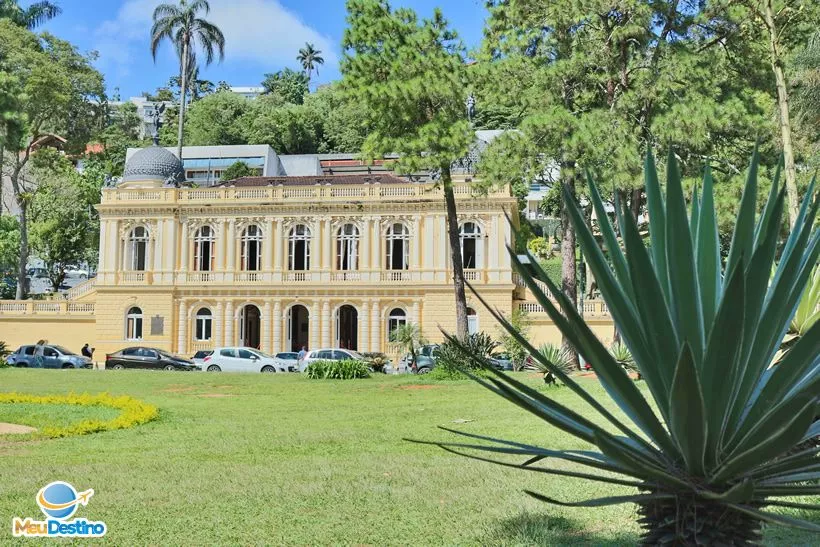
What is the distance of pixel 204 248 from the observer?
133ft

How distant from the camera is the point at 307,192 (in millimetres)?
39531

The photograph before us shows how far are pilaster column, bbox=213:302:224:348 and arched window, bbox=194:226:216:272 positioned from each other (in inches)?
75.0

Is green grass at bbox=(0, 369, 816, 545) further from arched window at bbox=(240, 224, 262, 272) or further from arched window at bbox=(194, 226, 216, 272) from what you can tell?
arched window at bbox=(194, 226, 216, 272)

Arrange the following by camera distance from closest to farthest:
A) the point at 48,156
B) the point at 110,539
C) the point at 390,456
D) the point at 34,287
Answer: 1. the point at 110,539
2. the point at 390,456
3. the point at 48,156
4. the point at 34,287

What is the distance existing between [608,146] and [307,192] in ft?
71.4

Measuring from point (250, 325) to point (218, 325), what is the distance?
7.16ft

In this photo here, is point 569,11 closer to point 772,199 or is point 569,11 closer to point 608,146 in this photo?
point 608,146

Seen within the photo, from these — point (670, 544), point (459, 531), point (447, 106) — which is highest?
point (447, 106)

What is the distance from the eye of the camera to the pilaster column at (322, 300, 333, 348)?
38.7 meters

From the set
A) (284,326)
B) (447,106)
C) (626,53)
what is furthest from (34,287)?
(626,53)

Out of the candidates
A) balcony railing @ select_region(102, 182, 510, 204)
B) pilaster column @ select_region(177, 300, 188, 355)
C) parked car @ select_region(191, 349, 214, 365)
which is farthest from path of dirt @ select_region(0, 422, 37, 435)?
pilaster column @ select_region(177, 300, 188, 355)

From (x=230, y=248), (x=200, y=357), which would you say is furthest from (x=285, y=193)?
(x=200, y=357)

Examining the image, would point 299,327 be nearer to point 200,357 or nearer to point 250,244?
point 250,244

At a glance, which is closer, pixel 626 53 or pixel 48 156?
pixel 626 53
